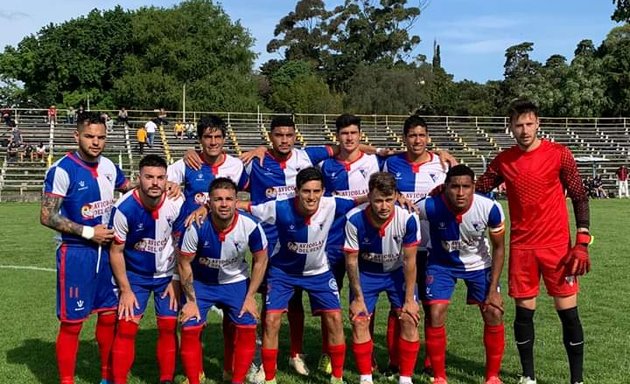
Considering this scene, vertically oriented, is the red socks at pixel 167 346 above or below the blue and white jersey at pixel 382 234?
below

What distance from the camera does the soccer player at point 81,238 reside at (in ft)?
17.7

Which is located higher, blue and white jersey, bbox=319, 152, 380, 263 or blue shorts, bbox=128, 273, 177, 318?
blue and white jersey, bbox=319, 152, 380, 263

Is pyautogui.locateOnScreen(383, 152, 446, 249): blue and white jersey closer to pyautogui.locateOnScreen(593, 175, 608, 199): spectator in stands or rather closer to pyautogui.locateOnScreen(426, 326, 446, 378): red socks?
pyautogui.locateOnScreen(426, 326, 446, 378): red socks

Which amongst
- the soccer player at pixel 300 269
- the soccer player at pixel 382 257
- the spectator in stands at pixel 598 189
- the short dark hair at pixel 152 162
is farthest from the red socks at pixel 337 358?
the spectator in stands at pixel 598 189

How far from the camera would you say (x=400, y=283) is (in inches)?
231

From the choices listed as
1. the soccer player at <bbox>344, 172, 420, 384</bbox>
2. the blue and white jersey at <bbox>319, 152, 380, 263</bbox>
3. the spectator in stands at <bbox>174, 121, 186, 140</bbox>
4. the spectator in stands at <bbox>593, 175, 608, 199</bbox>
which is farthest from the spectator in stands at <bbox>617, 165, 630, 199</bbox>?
the soccer player at <bbox>344, 172, 420, 384</bbox>

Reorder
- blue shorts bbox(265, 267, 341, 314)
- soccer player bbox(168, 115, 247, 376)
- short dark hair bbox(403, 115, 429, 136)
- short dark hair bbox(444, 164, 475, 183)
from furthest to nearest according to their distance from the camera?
1. soccer player bbox(168, 115, 247, 376)
2. short dark hair bbox(403, 115, 429, 136)
3. blue shorts bbox(265, 267, 341, 314)
4. short dark hair bbox(444, 164, 475, 183)

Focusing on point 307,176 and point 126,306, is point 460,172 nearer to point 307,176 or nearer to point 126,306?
point 307,176

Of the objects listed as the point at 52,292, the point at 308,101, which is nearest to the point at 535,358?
the point at 52,292

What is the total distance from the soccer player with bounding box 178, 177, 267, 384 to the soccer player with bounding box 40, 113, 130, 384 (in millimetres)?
672

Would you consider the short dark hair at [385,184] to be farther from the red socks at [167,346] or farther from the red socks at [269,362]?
the red socks at [167,346]

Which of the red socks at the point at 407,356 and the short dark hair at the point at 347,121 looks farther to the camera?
the short dark hair at the point at 347,121

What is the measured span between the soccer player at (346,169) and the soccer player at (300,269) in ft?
1.36

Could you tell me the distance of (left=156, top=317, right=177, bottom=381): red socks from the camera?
561 cm
